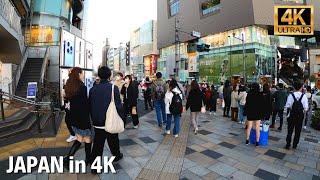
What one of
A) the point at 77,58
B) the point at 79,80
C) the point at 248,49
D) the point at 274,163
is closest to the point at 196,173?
the point at 274,163

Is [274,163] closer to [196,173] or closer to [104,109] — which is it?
[196,173]

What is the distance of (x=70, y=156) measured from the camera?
4.94m

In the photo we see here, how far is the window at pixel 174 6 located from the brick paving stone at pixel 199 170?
2239 inches

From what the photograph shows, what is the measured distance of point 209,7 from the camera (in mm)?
49656

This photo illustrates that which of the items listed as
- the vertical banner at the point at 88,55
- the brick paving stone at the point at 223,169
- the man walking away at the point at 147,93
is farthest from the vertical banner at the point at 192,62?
the brick paving stone at the point at 223,169

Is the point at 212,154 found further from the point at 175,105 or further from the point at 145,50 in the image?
the point at 145,50

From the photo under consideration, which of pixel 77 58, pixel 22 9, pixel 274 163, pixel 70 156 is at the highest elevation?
pixel 22 9

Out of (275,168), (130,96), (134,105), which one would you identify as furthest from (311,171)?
(130,96)

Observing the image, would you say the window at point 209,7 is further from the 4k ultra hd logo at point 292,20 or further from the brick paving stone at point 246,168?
the brick paving stone at point 246,168

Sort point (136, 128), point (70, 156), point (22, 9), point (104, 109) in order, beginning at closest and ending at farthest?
1. point (104, 109)
2. point (70, 156)
3. point (136, 128)
4. point (22, 9)

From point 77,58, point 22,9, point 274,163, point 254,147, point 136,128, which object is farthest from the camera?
point 22,9

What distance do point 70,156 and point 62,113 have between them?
7457 mm

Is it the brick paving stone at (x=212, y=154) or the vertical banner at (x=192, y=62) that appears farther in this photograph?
the vertical banner at (x=192, y=62)

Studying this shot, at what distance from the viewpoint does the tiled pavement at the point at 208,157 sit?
502cm
